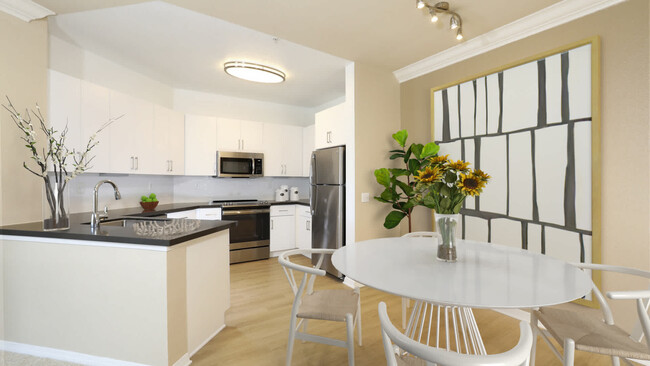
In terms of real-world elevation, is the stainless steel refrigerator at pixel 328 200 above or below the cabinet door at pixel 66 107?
below

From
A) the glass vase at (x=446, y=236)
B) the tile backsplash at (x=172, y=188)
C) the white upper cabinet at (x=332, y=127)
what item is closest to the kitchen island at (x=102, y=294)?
the tile backsplash at (x=172, y=188)

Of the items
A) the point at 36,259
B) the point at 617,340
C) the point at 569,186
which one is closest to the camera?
the point at 617,340

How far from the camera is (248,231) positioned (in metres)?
4.21

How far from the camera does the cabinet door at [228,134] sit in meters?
4.34

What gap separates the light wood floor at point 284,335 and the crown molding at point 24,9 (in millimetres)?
2899

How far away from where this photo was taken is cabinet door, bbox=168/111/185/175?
3.88 meters

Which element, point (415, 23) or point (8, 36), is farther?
point (415, 23)

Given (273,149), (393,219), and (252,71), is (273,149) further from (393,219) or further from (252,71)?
(393,219)

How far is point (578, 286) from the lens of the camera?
110cm

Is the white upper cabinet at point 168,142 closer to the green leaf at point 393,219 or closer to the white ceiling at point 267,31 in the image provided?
the white ceiling at point 267,31

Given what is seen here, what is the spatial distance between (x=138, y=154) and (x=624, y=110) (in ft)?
15.2

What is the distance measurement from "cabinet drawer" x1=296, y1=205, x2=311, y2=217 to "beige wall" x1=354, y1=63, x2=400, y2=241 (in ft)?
4.10

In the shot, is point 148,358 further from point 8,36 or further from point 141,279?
point 8,36

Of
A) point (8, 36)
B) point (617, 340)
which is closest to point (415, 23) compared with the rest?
point (617, 340)
